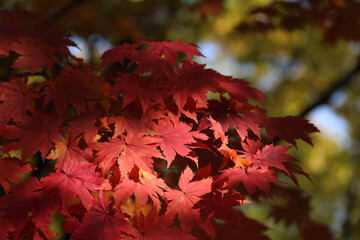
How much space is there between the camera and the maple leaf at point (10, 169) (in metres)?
1.25

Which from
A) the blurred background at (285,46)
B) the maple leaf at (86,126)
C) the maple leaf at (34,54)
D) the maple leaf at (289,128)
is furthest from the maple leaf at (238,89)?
the blurred background at (285,46)

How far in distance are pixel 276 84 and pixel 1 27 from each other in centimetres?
1037

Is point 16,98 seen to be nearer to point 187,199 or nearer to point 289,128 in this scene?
point 187,199

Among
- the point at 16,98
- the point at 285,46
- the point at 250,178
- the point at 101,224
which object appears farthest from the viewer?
the point at 285,46

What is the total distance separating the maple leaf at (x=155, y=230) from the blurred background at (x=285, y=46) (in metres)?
2.94

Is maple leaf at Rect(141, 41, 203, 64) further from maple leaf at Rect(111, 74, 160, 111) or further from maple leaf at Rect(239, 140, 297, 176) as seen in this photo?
maple leaf at Rect(239, 140, 297, 176)

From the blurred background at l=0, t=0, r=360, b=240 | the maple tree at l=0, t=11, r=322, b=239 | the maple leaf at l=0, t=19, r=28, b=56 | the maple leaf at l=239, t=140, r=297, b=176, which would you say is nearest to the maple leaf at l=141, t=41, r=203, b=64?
the maple tree at l=0, t=11, r=322, b=239

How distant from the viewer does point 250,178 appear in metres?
1.18

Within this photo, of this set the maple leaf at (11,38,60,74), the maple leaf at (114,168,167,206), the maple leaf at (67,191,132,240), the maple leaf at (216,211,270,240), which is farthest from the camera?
the maple leaf at (216,211,270,240)

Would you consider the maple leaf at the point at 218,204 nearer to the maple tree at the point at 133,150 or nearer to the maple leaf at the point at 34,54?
the maple tree at the point at 133,150

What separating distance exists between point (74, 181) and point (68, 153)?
0.49 feet

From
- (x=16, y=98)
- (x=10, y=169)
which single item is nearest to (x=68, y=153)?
(x=10, y=169)

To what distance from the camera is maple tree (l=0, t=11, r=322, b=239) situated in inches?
45.1

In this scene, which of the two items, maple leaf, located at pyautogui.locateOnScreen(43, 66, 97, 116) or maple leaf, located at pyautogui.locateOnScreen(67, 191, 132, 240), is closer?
maple leaf, located at pyautogui.locateOnScreen(67, 191, 132, 240)
